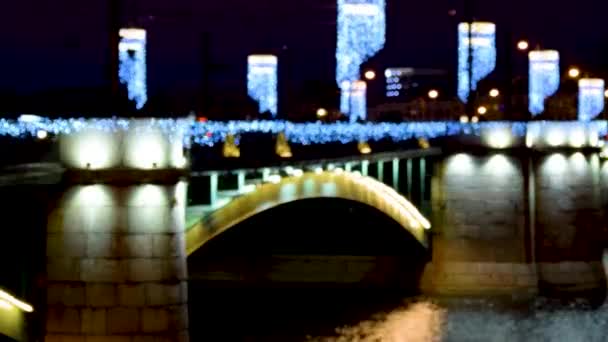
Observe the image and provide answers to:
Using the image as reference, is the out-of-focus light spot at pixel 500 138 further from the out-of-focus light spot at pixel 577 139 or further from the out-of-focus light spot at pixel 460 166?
the out-of-focus light spot at pixel 577 139

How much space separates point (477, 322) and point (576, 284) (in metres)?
7.39

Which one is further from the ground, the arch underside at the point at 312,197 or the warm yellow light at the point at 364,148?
the warm yellow light at the point at 364,148

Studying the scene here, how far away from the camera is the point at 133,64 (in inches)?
976

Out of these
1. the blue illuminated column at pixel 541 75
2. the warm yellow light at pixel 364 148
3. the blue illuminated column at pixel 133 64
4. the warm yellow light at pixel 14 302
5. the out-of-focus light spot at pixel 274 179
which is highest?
the blue illuminated column at pixel 541 75

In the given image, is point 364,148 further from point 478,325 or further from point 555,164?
point 555,164

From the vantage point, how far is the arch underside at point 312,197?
2594cm

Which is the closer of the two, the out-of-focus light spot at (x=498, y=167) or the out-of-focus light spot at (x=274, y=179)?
the out-of-focus light spot at (x=274, y=179)

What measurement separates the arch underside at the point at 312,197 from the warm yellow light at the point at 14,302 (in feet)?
15.9

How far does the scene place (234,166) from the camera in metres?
25.8

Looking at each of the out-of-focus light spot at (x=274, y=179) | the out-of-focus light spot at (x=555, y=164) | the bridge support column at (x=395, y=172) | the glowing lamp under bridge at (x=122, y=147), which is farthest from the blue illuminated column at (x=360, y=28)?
the out-of-focus light spot at (x=555, y=164)

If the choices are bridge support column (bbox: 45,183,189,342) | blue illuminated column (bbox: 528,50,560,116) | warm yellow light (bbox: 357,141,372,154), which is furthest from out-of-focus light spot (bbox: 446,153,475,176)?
bridge support column (bbox: 45,183,189,342)

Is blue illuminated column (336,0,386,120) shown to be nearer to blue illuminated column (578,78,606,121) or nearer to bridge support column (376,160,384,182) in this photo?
bridge support column (376,160,384,182)

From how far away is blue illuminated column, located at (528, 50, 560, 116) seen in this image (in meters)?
42.7

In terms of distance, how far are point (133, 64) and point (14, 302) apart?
20.0 ft
